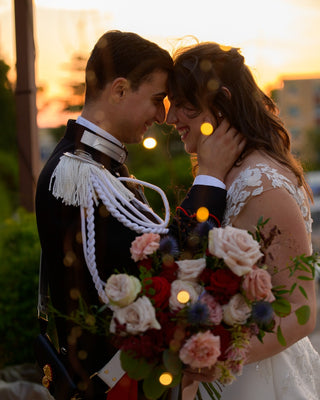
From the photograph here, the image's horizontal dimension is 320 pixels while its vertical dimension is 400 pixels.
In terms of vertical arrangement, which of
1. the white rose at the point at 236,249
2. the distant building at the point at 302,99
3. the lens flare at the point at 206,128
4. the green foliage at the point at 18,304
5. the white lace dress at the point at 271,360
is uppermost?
the lens flare at the point at 206,128

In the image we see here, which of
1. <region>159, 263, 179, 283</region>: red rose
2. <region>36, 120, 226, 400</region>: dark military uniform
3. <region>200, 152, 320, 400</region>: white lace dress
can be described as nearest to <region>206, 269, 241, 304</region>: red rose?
<region>159, 263, 179, 283</region>: red rose

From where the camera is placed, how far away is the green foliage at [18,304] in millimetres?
4426

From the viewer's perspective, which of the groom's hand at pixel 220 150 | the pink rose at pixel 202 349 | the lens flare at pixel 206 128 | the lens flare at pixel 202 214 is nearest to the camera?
the pink rose at pixel 202 349

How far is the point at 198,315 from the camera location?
5.58 ft

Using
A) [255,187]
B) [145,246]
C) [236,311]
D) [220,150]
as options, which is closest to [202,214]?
[255,187]

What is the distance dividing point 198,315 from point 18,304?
3073 mm

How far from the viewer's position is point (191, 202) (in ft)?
7.73

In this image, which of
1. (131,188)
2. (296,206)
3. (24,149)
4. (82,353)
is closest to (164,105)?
(131,188)

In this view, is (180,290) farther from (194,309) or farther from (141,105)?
(141,105)

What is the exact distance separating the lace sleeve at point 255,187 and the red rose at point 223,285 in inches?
24.2

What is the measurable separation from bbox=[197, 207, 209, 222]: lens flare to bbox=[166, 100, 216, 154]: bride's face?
1.61 ft

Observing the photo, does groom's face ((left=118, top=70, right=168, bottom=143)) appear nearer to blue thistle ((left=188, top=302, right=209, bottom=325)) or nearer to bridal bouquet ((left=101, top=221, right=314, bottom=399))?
bridal bouquet ((left=101, top=221, right=314, bottom=399))

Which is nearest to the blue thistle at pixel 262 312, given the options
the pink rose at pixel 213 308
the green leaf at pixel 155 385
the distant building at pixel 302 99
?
the pink rose at pixel 213 308

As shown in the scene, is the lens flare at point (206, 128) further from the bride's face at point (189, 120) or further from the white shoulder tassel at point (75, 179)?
the white shoulder tassel at point (75, 179)
